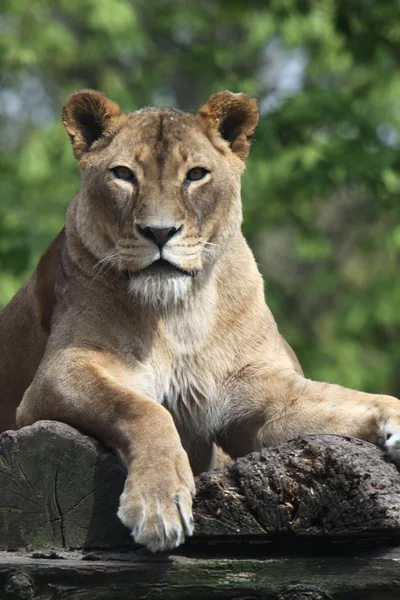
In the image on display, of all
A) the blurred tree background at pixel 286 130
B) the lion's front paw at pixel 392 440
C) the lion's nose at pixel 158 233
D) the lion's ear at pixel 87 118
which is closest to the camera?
the lion's front paw at pixel 392 440

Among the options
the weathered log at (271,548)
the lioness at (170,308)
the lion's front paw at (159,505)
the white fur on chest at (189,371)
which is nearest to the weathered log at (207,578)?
the weathered log at (271,548)

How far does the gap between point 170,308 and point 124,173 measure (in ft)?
1.88

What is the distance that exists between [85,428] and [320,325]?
1502cm

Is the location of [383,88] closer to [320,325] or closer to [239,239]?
[320,325]

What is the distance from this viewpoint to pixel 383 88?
14.7 meters

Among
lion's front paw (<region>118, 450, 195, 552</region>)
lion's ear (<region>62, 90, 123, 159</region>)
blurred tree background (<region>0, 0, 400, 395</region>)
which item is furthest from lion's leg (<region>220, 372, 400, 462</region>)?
blurred tree background (<region>0, 0, 400, 395</region>)

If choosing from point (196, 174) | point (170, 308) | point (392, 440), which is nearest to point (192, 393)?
point (170, 308)

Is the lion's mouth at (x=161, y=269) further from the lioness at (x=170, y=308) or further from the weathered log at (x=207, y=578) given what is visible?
the weathered log at (x=207, y=578)

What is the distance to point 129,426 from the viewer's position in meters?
3.95

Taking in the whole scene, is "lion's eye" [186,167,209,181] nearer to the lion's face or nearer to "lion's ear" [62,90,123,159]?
the lion's face

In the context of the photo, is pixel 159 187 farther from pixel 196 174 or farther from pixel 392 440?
pixel 392 440

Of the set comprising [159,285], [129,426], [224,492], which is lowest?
[224,492]

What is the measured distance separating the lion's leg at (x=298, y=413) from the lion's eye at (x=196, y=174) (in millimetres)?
858

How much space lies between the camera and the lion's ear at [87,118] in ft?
15.9
